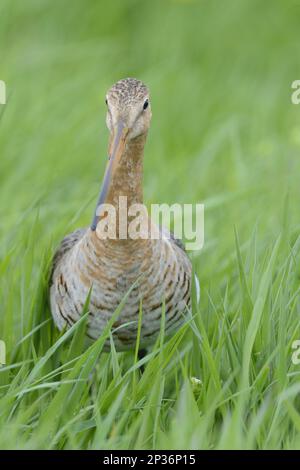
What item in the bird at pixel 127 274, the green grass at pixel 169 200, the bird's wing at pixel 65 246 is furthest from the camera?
the bird's wing at pixel 65 246

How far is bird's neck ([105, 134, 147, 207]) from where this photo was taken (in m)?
4.07

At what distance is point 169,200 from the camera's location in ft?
20.1

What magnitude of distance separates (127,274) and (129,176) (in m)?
0.42

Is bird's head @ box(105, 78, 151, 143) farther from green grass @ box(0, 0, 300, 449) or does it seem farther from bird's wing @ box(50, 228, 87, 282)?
bird's wing @ box(50, 228, 87, 282)

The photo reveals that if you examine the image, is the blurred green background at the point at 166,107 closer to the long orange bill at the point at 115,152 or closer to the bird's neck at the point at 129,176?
the bird's neck at the point at 129,176

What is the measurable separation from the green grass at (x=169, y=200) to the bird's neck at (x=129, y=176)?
49 cm

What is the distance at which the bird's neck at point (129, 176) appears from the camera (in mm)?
4074

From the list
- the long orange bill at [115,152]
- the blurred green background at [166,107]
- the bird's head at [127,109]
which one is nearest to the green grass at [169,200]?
the blurred green background at [166,107]

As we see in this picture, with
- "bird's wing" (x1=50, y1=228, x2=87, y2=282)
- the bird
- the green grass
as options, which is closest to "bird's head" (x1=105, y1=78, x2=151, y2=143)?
the bird

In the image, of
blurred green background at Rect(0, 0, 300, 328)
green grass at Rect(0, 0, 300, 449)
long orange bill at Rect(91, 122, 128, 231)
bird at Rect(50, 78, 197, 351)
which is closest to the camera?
green grass at Rect(0, 0, 300, 449)

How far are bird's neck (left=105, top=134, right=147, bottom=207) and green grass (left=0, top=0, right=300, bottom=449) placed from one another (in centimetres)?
49

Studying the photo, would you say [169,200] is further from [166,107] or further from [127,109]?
[127,109]

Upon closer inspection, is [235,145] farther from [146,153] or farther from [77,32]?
[77,32]

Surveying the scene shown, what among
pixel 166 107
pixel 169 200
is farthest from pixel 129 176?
pixel 166 107
